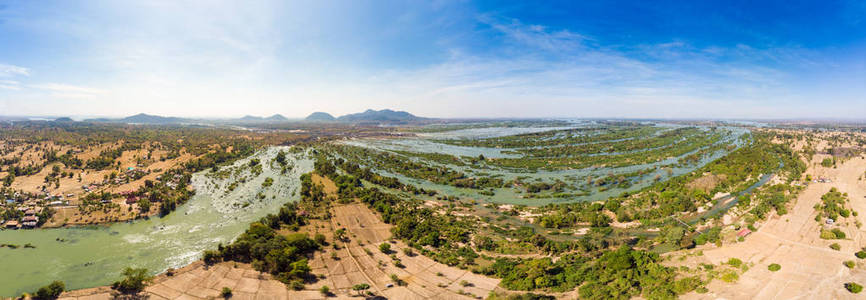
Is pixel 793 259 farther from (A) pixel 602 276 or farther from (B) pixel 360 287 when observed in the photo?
(B) pixel 360 287

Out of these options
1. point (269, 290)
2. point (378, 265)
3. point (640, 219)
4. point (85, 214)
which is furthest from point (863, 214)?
point (85, 214)

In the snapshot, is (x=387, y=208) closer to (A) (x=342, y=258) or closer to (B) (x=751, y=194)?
(A) (x=342, y=258)

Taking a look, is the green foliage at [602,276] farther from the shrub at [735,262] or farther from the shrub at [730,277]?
the shrub at [735,262]

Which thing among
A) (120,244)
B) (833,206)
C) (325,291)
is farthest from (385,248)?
(833,206)

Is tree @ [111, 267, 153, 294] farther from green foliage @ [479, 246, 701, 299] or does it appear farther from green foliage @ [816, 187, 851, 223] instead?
green foliage @ [816, 187, 851, 223]

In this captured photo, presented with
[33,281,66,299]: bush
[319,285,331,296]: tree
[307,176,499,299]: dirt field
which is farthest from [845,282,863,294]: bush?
[33,281,66,299]: bush

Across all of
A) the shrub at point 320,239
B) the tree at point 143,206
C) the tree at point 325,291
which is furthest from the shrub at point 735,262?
the tree at point 143,206
